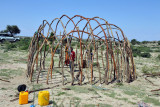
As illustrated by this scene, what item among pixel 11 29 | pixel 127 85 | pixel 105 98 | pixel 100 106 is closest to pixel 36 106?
pixel 100 106

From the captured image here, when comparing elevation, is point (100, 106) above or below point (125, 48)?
below

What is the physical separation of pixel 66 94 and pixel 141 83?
3.76 metres

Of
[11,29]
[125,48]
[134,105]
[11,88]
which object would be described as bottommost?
[134,105]

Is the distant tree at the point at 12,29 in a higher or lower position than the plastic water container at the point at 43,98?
higher

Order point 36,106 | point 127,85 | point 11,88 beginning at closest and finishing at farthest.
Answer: point 36,106
point 11,88
point 127,85

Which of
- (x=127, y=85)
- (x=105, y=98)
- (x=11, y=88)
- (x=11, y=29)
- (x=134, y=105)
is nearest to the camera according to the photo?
(x=134, y=105)

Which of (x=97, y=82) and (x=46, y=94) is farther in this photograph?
(x=97, y=82)

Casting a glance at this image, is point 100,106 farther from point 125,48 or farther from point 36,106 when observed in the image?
point 125,48

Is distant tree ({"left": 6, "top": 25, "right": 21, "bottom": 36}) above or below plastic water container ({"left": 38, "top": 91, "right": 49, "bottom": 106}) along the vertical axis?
above

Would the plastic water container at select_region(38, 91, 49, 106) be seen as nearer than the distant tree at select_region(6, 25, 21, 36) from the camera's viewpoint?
Yes

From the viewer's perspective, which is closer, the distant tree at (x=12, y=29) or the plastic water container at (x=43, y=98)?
the plastic water container at (x=43, y=98)

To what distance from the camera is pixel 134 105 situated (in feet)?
14.7

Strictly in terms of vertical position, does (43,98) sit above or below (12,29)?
below

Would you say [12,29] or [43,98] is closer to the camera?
[43,98]
